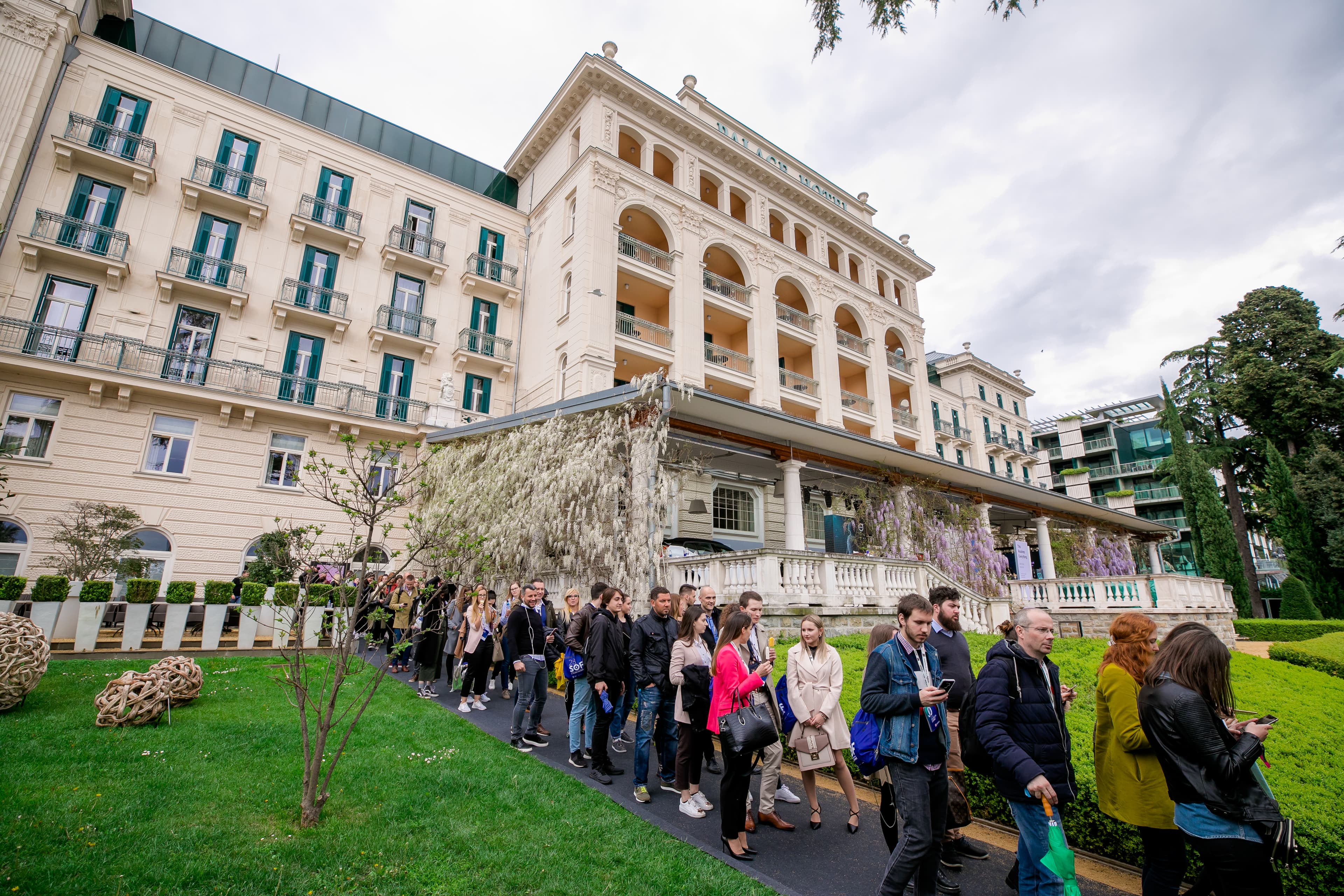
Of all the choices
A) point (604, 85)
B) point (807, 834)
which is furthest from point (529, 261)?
point (807, 834)

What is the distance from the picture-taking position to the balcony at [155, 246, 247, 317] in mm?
16891

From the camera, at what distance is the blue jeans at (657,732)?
5.42 metres

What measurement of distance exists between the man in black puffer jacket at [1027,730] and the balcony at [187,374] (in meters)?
19.2

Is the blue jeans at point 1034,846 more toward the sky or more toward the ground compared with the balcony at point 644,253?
more toward the ground

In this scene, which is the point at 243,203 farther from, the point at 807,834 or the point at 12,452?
the point at 807,834

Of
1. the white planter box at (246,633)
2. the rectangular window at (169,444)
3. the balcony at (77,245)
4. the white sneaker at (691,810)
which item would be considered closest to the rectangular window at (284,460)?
the rectangular window at (169,444)

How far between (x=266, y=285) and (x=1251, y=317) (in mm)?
43252

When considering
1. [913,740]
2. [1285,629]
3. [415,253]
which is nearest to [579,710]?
[913,740]

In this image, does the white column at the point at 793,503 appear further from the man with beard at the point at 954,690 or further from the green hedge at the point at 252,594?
the green hedge at the point at 252,594

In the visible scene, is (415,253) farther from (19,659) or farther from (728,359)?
(19,659)

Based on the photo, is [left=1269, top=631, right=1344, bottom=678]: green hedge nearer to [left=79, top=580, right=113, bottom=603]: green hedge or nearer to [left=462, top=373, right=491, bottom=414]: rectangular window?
[left=79, top=580, right=113, bottom=603]: green hedge

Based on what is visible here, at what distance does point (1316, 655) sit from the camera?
1076cm

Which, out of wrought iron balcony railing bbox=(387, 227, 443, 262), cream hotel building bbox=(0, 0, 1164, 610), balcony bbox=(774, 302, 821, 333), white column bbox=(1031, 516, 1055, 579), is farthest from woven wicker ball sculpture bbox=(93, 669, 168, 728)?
white column bbox=(1031, 516, 1055, 579)

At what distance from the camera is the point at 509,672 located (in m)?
9.12
